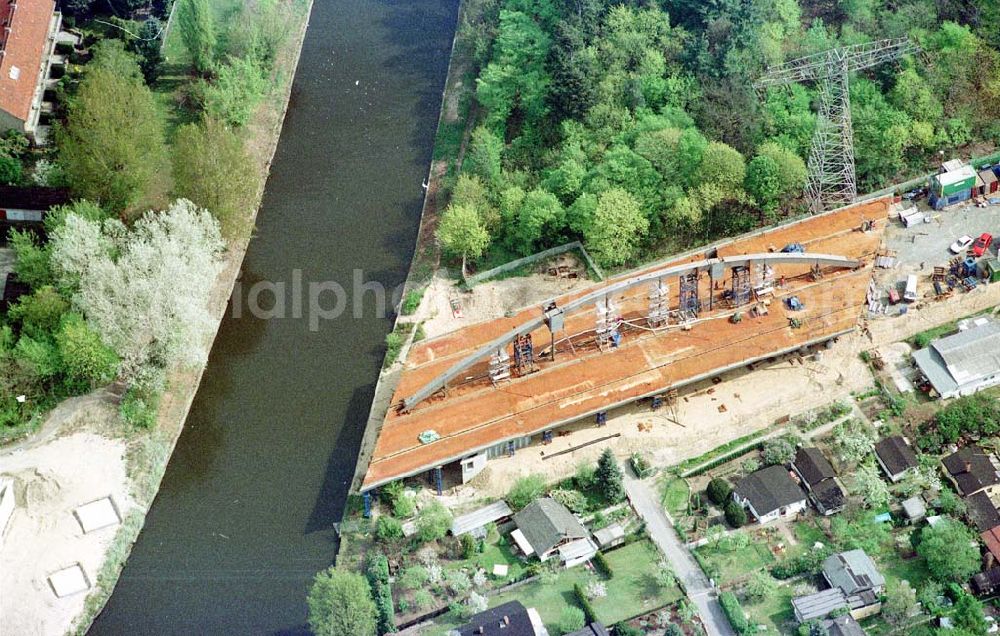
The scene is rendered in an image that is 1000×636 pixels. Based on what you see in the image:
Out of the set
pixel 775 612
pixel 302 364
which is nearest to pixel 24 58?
pixel 302 364

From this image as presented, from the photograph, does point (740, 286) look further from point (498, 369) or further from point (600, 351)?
point (498, 369)

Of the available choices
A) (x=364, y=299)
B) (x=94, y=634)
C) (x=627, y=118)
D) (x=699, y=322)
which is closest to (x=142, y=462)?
(x=94, y=634)

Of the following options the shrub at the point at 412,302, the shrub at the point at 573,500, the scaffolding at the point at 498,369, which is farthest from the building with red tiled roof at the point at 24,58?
the shrub at the point at 573,500

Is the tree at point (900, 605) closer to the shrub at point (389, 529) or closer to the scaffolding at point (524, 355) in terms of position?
the scaffolding at point (524, 355)

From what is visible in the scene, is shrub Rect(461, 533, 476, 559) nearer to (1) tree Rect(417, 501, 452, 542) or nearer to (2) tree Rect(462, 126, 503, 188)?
(1) tree Rect(417, 501, 452, 542)

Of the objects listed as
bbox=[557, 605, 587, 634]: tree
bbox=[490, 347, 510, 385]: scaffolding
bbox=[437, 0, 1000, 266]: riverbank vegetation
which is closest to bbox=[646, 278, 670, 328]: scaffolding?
bbox=[437, 0, 1000, 266]: riverbank vegetation

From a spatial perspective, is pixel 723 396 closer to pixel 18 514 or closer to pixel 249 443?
pixel 249 443

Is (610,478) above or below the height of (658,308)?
below
